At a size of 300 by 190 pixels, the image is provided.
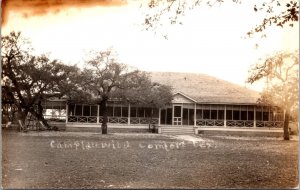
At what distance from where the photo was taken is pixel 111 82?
910 centimetres

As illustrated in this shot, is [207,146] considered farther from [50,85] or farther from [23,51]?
[23,51]

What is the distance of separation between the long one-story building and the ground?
1.54ft

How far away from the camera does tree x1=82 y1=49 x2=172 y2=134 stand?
28.0ft

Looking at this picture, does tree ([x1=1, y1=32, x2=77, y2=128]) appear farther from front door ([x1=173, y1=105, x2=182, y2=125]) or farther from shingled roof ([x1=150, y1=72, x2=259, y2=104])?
front door ([x1=173, y1=105, x2=182, y2=125])

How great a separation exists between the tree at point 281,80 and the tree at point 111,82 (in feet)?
9.17

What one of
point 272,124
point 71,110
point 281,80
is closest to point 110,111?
point 71,110

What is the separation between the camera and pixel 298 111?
6.63m

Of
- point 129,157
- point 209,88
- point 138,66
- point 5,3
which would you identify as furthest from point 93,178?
point 209,88

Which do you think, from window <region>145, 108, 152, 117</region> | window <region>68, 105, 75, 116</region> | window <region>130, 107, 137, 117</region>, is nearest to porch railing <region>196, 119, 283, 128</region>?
window <region>145, 108, 152, 117</region>

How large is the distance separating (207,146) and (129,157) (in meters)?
2.11

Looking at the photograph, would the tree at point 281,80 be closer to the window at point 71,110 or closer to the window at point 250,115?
the window at point 250,115

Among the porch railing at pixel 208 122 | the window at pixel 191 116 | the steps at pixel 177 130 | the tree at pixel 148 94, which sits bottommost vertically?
the steps at pixel 177 130

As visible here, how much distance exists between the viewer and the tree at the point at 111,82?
8.53 metres

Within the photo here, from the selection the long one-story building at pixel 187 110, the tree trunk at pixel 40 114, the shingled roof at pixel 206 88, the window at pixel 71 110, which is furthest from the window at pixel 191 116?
the tree trunk at pixel 40 114
